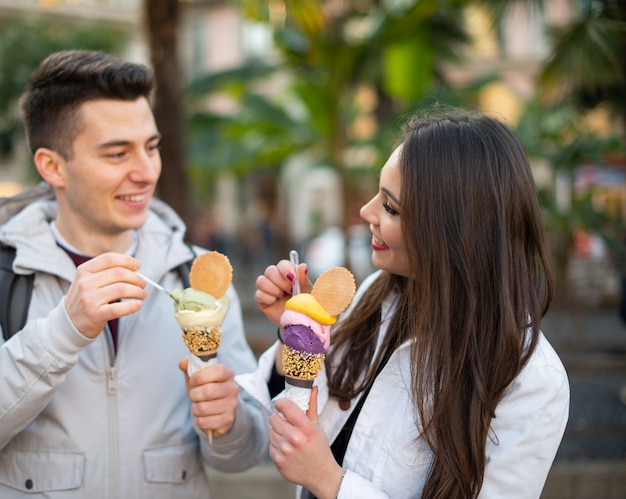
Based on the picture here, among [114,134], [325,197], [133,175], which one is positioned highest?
[114,134]

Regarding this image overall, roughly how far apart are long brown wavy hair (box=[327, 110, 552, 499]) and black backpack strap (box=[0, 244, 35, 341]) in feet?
3.70

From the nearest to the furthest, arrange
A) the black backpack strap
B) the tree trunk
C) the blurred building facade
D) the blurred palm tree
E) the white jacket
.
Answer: the white jacket
the black backpack strap
the tree trunk
the blurred palm tree
the blurred building facade

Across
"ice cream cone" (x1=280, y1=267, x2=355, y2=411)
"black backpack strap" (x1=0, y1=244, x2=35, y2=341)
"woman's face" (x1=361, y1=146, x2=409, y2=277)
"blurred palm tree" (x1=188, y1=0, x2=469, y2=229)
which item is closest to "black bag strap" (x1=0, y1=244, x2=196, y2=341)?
"black backpack strap" (x1=0, y1=244, x2=35, y2=341)

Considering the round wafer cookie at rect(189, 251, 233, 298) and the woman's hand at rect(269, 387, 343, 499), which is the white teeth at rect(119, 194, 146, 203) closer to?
the round wafer cookie at rect(189, 251, 233, 298)

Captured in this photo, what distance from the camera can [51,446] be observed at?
1.86 metres

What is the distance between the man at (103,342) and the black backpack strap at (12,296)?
32 millimetres

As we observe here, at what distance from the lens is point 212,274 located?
177cm

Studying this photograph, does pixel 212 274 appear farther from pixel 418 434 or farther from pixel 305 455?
pixel 418 434

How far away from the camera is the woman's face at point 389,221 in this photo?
1710mm

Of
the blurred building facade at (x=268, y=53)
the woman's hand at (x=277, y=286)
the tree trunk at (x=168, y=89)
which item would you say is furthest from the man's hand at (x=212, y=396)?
the blurred building facade at (x=268, y=53)

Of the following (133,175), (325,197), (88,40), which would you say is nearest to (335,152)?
(88,40)

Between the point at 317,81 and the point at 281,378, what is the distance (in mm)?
7861

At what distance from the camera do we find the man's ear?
6.79 ft

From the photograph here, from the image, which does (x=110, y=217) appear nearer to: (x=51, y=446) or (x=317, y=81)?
(x=51, y=446)
